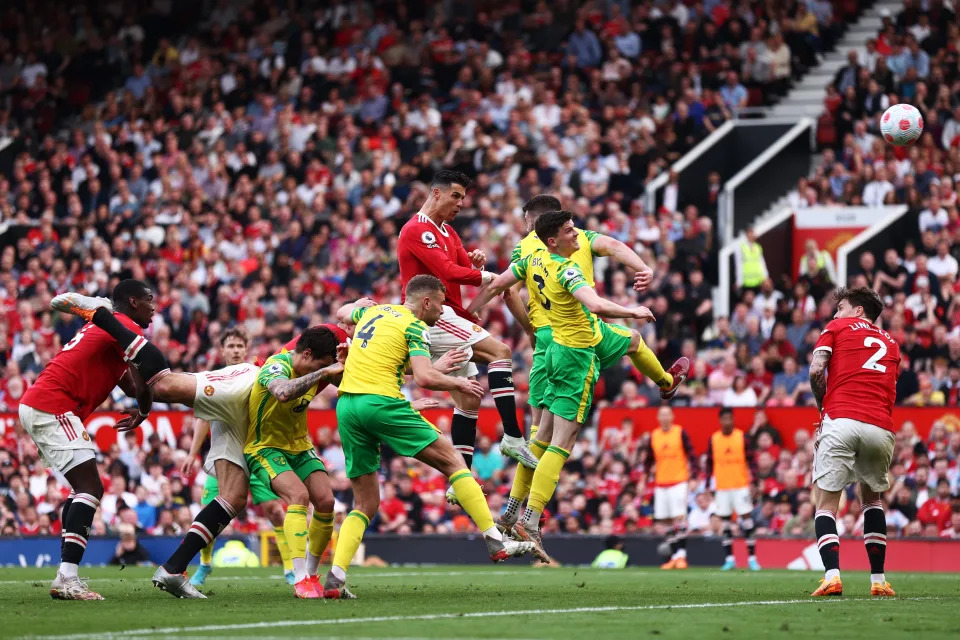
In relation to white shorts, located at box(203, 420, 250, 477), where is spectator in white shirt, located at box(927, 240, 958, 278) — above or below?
above

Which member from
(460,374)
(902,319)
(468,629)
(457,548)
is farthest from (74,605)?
(902,319)

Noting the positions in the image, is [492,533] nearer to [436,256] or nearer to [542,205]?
[436,256]

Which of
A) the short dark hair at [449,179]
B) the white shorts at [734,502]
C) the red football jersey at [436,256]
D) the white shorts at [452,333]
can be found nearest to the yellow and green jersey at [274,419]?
the red football jersey at [436,256]

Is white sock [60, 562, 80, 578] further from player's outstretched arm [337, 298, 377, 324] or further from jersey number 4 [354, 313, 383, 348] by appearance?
player's outstretched arm [337, 298, 377, 324]

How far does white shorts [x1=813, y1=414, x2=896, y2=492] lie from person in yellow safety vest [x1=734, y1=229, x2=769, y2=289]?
1053 cm

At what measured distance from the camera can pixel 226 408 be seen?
12289 mm

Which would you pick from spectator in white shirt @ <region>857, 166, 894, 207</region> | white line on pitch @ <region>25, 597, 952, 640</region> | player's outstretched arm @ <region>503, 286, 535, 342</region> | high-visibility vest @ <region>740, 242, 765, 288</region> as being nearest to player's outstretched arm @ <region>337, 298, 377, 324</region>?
player's outstretched arm @ <region>503, 286, 535, 342</region>

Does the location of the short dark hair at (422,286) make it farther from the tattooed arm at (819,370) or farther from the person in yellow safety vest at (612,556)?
the person in yellow safety vest at (612,556)

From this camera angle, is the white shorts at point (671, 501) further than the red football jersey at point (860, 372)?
Yes

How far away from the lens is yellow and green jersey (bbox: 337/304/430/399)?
11.7m

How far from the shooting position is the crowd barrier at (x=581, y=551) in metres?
Result: 18.4

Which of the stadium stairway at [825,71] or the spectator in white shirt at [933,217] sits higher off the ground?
the stadium stairway at [825,71]

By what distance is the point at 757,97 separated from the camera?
2628 centimetres

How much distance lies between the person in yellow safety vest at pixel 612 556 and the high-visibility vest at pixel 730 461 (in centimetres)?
151
